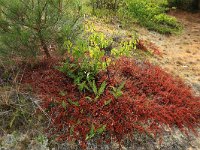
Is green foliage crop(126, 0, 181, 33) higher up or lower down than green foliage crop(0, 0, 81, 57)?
lower down

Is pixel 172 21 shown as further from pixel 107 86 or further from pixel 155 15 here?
pixel 107 86

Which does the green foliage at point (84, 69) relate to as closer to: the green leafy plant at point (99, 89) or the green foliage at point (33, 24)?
the green leafy plant at point (99, 89)

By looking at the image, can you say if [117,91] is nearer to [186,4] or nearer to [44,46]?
[44,46]

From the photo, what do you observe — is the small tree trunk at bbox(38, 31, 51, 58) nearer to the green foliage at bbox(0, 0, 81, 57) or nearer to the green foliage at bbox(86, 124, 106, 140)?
the green foliage at bbox(0, 0, 81, 57)

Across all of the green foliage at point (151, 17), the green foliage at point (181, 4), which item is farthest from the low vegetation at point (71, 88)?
the green foliage at point (181, 4)

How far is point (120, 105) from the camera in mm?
5660

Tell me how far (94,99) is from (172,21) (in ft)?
24.7

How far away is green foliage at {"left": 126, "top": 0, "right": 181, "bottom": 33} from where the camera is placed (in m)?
11.3

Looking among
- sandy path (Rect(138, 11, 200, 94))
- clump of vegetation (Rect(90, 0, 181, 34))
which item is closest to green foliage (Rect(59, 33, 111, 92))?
sandy path (Rect(138, 11, 200, 94))

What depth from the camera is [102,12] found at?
38.1ft

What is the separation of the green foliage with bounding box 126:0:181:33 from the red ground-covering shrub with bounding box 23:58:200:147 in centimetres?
495

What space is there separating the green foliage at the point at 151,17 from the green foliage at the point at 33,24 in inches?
223

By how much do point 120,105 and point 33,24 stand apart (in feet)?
7.26

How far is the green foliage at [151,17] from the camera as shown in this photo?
11.3m
